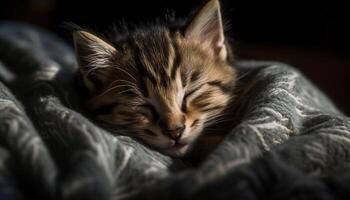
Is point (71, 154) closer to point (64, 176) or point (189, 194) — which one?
point (64, 176)

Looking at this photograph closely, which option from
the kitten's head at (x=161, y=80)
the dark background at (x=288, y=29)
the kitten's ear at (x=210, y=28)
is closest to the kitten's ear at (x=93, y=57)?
the kitten's head at (x=161, y=80)

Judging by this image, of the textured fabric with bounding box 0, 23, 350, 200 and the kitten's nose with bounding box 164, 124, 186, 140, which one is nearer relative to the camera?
the textured fabric with bounding box 0, 23, 350, 200

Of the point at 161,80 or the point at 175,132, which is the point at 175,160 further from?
the point at 161,80

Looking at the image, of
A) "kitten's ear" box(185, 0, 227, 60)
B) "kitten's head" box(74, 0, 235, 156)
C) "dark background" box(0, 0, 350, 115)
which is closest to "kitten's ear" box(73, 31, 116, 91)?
"kitten's head" box(74, 0, 235, 156)

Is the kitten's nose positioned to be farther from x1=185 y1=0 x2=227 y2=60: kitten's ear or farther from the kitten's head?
x1=185 y1=0 x2=227 y2=60: kitten's ear

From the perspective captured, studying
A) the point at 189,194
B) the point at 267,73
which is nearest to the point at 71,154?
the point at 189,194

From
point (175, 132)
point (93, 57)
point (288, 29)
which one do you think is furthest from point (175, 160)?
point (288, 29)
